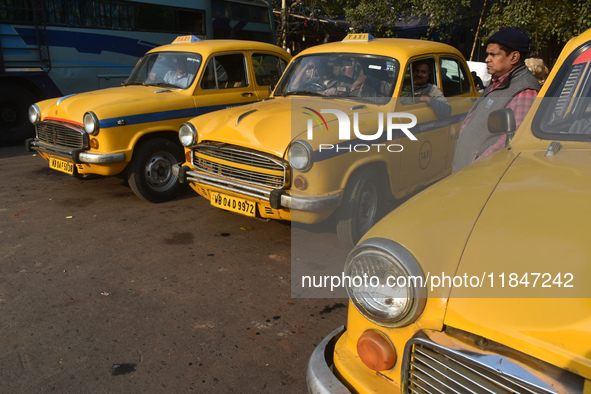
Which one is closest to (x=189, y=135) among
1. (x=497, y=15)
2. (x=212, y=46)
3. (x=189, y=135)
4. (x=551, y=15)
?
(x=189, y=135)

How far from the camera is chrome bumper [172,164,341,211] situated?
147 inches

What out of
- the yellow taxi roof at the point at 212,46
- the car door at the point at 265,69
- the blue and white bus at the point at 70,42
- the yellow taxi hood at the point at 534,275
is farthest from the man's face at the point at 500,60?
the blue and white bus at the point at 70,42

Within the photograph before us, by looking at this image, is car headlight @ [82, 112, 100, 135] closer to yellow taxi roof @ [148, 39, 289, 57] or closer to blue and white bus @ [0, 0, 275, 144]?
yellow taxi roof @ [148, 39, 289, 57]

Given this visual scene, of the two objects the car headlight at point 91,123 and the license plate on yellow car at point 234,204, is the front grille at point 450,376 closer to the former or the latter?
the license plate on yellow car at point 234,204

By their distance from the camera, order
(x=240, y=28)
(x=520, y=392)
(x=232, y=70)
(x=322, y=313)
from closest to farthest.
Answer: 1. (x=520, y=392)
2. (x=322, y=313)
3. (x=232, y=70)
4. (x=240, y=28)

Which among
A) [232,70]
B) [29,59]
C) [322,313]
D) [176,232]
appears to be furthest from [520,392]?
[29,59]

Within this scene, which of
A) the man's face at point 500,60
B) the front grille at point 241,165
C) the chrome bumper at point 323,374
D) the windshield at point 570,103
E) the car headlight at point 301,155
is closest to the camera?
the chrome bumper at point 323,374

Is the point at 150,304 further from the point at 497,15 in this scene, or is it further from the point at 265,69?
the point at 497,15

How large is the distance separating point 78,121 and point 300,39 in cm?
1829

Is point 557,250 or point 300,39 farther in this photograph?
point 300,39

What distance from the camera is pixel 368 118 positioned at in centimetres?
419

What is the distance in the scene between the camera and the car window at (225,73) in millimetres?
6035

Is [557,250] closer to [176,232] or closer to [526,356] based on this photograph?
[526,356]

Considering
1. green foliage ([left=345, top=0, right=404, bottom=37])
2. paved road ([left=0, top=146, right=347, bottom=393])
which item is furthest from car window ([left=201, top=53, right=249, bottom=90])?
green foliage ([left=345, top=0, right=404, bottom=37])
